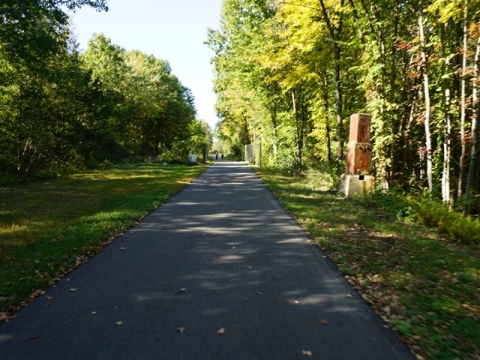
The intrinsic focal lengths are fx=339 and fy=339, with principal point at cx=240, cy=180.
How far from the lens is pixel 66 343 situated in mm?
3174

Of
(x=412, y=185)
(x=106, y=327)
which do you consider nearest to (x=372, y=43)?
(x=412, y=185)

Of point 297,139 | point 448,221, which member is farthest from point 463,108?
point 297,139

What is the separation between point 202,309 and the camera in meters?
3.87

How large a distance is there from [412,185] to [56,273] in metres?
11.6

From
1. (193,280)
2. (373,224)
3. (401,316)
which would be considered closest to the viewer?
(401,316)

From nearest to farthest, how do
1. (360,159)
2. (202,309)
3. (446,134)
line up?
(202,309)
(446,134)
(360,159)

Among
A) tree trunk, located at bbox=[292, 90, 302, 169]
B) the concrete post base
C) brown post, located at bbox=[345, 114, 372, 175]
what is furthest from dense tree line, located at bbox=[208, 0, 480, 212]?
tree trunk, located at bbox=[292, 90, 302, 169]

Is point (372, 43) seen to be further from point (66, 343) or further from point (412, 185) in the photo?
point (66, 343)

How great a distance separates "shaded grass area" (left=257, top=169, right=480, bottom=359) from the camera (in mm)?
3381

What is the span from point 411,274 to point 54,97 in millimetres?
21428

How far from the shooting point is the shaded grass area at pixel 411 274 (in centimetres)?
338

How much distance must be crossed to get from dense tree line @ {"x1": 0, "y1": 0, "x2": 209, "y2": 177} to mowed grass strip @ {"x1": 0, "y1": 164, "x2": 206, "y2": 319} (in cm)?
473

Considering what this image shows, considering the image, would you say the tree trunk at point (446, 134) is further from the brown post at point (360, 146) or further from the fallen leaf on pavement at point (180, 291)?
the fallen leaf on pavement at point (180, 291)

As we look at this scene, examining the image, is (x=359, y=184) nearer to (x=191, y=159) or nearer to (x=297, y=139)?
(x=297, y=139)
